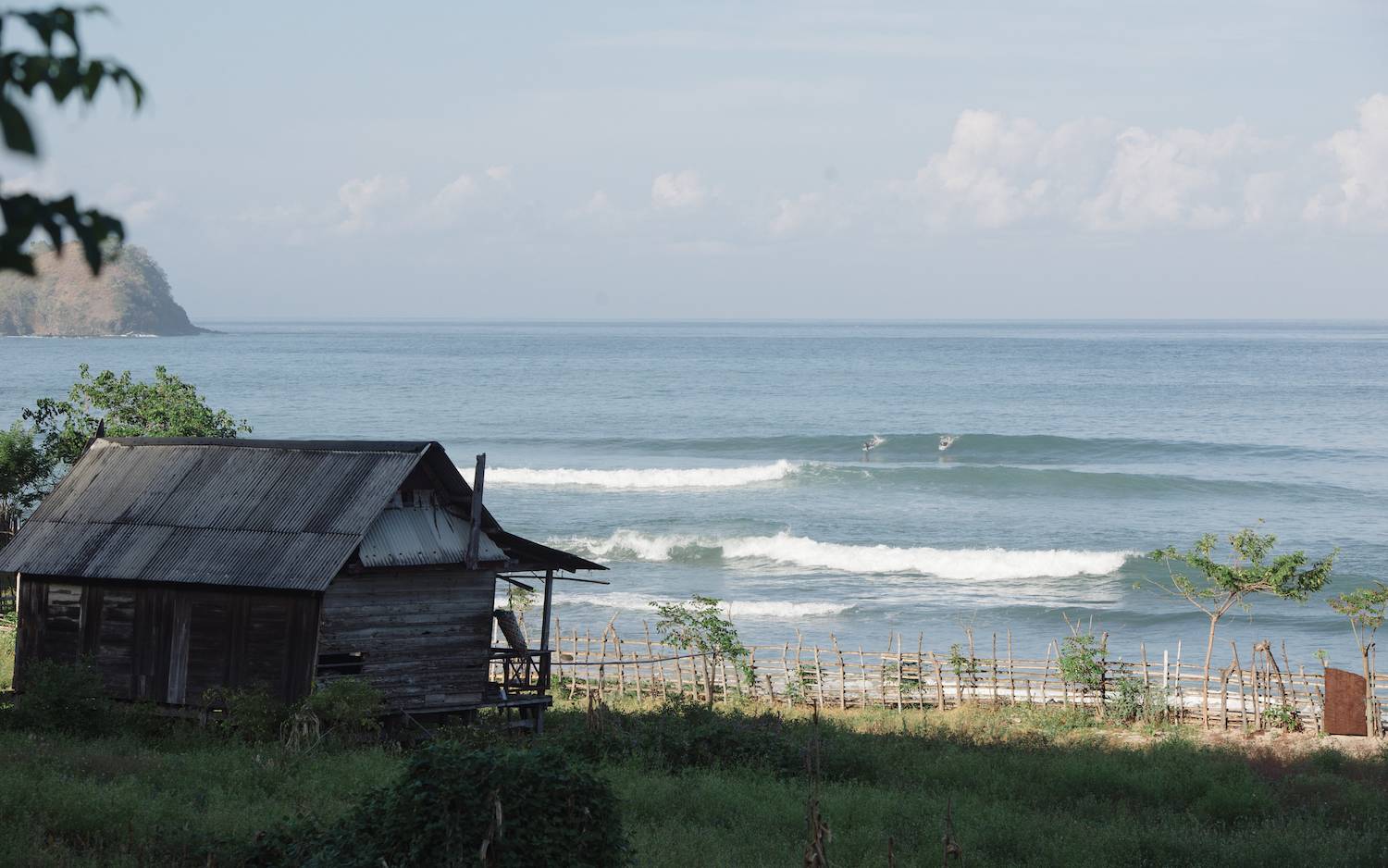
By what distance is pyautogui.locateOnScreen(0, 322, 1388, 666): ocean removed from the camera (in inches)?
1510

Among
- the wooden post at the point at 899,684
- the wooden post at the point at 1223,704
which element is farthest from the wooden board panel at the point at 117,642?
the wooden post at the point at 1223,704

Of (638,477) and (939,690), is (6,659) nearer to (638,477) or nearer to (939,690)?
(939,690)

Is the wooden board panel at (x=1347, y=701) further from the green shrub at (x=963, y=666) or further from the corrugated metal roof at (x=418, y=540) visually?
the corrugated metal roof at (x=418, y=540)

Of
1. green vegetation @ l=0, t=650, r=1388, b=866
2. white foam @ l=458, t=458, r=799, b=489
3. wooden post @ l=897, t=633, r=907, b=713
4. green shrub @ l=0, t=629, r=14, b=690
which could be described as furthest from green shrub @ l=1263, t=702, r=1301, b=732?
white foam @ l=458, t=458, r=799, b=489

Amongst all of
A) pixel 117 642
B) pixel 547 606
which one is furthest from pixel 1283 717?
pixel 117 642

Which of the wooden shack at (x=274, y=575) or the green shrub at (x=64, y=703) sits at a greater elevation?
the wooden shack at (x=274, y=575)

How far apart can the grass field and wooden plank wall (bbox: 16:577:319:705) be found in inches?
40.7

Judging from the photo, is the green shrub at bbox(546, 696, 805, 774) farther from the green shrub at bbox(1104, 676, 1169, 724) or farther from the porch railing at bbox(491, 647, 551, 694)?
the green shrub at bbox(1104, 676, 1169, 724)

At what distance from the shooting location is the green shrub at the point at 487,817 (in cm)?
904

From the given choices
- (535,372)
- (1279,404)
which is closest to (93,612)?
(1279,404)

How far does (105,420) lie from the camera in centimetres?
3247

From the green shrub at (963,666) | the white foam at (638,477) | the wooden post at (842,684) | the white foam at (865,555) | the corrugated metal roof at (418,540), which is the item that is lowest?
the wooden post at (842,684)

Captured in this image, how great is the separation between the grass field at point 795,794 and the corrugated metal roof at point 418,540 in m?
2.85

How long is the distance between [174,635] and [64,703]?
1.80 metres
